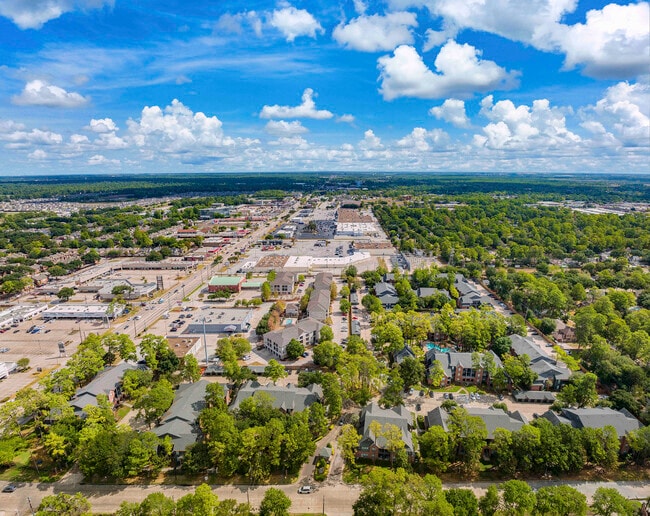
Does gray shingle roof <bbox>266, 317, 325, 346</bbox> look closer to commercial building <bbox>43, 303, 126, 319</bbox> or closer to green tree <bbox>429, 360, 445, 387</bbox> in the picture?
green tree <bbox>429, 360, 445, 387</bbox>

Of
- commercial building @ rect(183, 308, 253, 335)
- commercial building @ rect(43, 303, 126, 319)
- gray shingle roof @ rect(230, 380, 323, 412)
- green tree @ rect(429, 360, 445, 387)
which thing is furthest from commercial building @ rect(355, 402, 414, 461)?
commercial building @ rect(43, 303, 126, 319)

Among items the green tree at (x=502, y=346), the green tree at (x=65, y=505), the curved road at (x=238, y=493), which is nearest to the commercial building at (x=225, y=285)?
the curved road at (x=238, y=493)

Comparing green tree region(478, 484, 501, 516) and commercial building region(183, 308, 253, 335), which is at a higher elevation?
commercial building region(183, 308, 253, 335)

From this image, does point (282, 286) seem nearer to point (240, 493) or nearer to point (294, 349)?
point (294, 349)

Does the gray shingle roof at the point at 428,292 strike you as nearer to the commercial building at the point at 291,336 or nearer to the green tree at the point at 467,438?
the commercial building at the point at 291,336

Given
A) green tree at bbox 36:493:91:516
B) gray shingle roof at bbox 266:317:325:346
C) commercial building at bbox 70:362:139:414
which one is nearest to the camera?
green tree at bbox 36:493:91:516

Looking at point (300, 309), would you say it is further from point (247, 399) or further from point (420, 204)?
point (420, 204)

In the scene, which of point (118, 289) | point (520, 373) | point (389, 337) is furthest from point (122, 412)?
point (520, 373)
